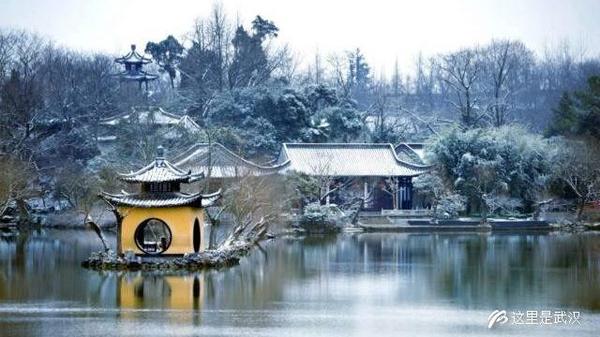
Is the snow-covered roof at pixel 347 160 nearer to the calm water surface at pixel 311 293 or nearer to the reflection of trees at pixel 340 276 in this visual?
the reflection of trees at pixel 340 276

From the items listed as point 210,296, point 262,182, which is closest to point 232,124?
point 262,182

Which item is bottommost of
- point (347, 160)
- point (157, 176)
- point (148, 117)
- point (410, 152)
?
point (157, 176)

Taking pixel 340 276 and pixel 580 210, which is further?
pixel 580 210

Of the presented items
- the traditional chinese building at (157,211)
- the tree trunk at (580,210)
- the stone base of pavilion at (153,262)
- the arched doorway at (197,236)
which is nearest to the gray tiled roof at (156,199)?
the traditional chinese building at (157,211)

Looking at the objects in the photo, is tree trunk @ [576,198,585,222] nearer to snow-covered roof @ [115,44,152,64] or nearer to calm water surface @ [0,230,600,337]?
calm water surface @ [0,230,600,337]

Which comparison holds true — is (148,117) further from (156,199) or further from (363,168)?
(156,199)

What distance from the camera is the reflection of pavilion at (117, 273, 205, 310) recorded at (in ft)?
75.2

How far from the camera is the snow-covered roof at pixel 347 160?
57.2m

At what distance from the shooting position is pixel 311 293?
2531 cm

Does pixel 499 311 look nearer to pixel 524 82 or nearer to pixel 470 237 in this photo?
pixel 470 237

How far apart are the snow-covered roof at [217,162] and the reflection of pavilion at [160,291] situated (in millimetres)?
20438

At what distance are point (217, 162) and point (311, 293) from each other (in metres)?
28.5

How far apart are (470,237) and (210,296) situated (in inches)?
972

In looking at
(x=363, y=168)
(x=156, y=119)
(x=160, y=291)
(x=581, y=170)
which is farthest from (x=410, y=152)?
(x=160, y=291)
